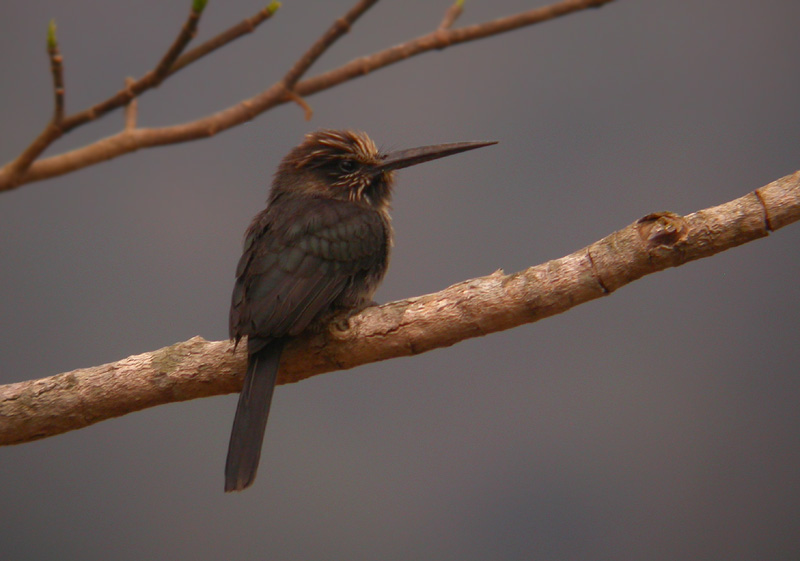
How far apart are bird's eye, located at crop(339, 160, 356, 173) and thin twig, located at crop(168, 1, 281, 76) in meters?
1.04

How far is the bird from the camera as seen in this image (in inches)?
115

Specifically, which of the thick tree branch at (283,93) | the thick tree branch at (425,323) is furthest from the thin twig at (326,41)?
the thick tree branch at (425,323)

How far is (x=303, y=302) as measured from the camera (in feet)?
9.77

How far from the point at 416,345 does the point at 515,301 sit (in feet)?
1.26

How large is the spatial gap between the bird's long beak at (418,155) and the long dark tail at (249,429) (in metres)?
1.19

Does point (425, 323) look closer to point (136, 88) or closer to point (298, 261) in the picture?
point (298, 261)

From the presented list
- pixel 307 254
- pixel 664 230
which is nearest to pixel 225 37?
pixel 307 254

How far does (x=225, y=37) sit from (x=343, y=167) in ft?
3.69

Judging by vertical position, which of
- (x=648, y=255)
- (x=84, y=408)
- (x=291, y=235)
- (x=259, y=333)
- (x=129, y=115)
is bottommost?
(x=84, y=408)

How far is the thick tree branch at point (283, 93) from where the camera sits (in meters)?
2.96

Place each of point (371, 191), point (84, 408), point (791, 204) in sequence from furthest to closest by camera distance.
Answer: point (371, 191) → point (84, 408) → point (791, 204)

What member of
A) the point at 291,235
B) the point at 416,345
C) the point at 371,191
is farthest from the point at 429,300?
the point at 371,191

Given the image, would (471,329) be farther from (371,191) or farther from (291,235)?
(371,191)

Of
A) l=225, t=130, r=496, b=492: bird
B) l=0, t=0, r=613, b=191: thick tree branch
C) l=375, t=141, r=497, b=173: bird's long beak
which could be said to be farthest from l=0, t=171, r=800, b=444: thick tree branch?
l=375, t=141, r=497, b=173: bird's long beak
